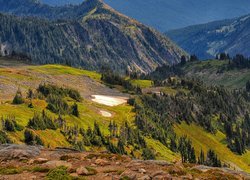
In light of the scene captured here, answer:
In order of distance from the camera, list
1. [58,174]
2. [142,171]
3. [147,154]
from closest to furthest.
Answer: [58,174] → [142,171] → [147,154]

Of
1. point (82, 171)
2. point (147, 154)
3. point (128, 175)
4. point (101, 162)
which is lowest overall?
point (147, 154)

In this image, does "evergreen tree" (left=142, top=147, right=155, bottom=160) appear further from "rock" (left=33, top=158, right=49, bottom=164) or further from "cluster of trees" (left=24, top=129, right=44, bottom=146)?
"rock" (left=33, top=158, right=49, bottom=164)

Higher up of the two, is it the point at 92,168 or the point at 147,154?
the point at 92,168

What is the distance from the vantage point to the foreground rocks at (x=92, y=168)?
129 feet

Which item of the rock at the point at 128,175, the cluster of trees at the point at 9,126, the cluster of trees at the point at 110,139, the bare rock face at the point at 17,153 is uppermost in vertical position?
the rock at the point at 128,175

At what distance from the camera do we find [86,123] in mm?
175875

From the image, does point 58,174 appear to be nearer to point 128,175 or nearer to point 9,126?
point 128,175

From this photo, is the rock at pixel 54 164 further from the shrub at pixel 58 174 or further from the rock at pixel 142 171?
the rock at pixel 142 171

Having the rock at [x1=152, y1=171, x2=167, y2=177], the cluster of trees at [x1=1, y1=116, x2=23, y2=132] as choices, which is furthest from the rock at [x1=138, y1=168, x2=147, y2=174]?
the cluster of trees at [x1=1, y1=116, x2=23, y2=132]

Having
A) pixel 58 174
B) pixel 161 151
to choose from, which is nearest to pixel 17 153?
pixel 58 174

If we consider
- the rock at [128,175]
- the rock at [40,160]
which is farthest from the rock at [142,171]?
the rock at [40,160]

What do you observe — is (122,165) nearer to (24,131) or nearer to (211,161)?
(24,131)

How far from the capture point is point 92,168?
42.3 metres

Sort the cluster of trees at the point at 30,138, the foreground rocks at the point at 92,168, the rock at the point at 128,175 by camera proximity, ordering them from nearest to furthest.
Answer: the rock at the point at 128,175 → the foreground rocks at the point at 92,168 → the cluster of trees at the point at 30,138
